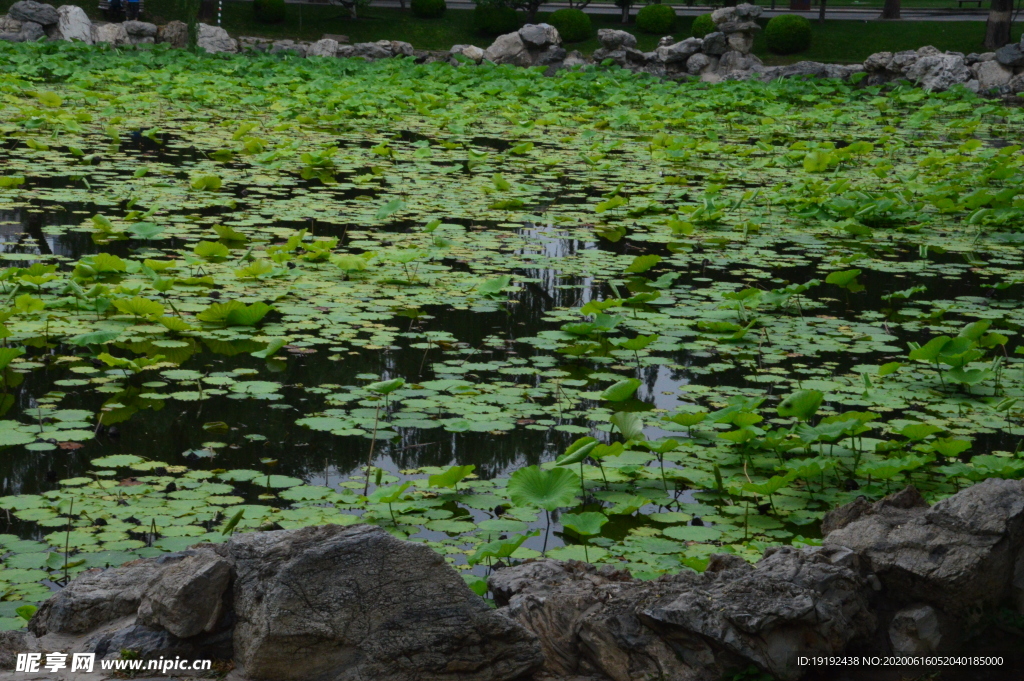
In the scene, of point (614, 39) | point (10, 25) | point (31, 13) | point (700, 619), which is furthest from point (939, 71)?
point (700, 619)

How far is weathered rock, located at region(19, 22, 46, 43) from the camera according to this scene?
22.7 meters

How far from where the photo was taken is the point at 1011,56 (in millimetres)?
22094

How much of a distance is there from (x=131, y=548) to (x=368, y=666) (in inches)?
44.9

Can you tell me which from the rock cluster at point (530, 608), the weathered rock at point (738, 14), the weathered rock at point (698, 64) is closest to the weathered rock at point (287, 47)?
the weathered rock at point (698, 64)

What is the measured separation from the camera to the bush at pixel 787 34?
84.5 ft

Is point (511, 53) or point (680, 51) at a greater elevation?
point (680, 51)

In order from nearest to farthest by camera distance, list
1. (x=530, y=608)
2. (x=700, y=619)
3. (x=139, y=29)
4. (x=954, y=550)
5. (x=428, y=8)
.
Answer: (x=700, y=619), (x=530, y=608), (x=954, y=550), (x=139, y=29), (x=428, y=8)

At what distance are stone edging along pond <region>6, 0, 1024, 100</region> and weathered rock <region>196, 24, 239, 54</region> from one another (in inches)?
0.9

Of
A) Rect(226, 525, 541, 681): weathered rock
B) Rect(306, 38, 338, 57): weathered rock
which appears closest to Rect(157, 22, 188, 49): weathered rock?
Rect(306, 38, 338, 57): weathered rock

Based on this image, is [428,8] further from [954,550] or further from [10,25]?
[954,550]

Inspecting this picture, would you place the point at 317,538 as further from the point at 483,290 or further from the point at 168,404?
the point at 483,290

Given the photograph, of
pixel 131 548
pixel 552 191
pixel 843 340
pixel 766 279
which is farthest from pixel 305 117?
pixel 131 548

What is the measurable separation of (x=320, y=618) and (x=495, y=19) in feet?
88.9

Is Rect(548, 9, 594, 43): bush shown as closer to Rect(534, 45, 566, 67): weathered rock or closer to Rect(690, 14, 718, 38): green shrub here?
Rect(690, 14, 718, 38): green shrub
